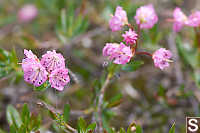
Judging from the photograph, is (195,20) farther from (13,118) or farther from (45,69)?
(13,118)

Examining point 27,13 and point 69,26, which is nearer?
point 69,26

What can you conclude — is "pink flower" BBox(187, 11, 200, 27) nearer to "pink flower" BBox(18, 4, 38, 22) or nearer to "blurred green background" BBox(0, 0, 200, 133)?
"blurred green background" BBox(0, 0, 200, 133)

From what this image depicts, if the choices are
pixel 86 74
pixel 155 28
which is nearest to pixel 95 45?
pixel 86 74

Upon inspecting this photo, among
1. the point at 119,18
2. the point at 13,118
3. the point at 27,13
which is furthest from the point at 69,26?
the point at 27,13

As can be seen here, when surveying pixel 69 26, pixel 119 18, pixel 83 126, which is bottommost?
pixel 83 126

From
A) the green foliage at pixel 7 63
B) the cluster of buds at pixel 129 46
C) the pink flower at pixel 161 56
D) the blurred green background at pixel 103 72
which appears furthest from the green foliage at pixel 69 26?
the pink flower at pixel 161 56

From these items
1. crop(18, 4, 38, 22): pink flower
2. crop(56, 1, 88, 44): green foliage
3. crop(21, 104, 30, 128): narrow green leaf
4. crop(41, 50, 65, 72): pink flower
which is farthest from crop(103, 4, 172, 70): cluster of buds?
crop(18, 4, 38, 22): pink flower

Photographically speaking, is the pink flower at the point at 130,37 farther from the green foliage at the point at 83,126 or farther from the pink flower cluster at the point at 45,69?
the green foliage at the point at 83,126
